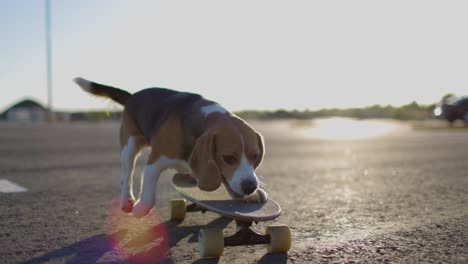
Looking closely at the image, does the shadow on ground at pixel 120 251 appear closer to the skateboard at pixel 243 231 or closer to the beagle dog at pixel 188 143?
the skateboard at pixel 243 231

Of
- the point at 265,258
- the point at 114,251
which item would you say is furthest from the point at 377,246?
the point at 114,251

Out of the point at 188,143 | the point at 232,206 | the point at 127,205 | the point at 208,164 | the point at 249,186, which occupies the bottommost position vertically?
the point at 127,205

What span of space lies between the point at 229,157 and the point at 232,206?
35 centimetres

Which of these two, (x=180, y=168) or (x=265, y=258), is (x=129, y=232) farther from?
(x=265, y=258)

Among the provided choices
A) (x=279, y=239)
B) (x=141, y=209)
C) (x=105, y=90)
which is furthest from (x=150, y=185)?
(x=105, y=90)

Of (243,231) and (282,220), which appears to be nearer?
(243,231)

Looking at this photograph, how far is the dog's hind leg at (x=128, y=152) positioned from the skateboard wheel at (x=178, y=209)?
0.39 meters

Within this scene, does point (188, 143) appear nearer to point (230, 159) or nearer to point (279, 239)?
point (230, 159)

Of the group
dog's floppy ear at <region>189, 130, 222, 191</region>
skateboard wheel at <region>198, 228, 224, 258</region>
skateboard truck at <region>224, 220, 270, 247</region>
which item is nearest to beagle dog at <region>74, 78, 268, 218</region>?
dog's floppy ear at <region>189, 130, 222, 191</region>

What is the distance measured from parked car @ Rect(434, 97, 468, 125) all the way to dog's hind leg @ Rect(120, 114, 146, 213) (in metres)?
23.3

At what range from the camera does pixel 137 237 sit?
4.08 meters

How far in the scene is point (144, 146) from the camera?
5273 millimetres

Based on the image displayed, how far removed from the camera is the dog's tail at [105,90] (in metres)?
5.78

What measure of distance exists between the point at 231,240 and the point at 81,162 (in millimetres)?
7388
